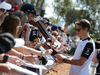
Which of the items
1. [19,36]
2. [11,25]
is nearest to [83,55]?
[19,36]

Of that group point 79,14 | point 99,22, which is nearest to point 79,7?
point 79,14

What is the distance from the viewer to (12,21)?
198cm

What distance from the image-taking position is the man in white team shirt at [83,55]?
3123 millimetres

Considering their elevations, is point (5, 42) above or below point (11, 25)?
below

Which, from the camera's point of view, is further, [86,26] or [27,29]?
[27,29]

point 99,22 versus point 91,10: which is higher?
point 91,10

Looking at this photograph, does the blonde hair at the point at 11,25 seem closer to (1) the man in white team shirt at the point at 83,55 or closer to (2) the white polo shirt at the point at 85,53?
(1) the man in white team shirt at the point at 83,55

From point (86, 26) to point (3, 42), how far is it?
2.29 m

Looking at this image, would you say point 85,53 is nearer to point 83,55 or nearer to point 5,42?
point 83,55

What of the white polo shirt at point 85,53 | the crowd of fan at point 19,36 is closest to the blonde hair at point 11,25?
the crowd of fan at point 19,36

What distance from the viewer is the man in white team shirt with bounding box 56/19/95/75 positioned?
10.2 ft

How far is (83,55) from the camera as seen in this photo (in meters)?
3.12

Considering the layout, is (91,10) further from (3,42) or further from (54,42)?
(3,42)

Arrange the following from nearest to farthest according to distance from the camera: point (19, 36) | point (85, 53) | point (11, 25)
→ point (11, 25) → point (85, 53) → point (19, 36)
